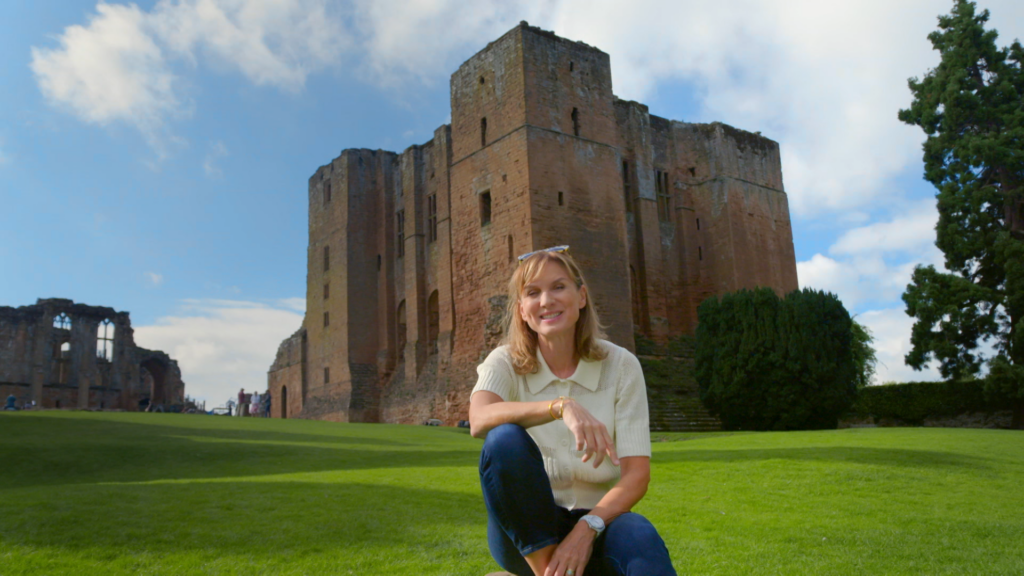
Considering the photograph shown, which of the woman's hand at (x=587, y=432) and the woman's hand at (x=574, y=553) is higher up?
the woman's hand at (x=587, y=432)

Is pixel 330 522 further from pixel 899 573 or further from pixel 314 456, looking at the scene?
pixel 314 456

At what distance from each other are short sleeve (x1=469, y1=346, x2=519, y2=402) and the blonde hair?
0.12 feet

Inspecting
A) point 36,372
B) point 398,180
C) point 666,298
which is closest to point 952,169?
point 666,298

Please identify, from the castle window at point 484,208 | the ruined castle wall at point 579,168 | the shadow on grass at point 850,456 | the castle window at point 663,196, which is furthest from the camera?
the castle window at point 663,196

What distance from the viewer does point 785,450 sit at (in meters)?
10.8

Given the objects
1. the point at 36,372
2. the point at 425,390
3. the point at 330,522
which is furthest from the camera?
the point at 36,372

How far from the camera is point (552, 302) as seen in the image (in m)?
3.12

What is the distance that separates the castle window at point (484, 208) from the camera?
25703mm

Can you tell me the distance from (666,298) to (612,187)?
5.02 metres

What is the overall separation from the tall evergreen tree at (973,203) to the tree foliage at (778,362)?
3183mm

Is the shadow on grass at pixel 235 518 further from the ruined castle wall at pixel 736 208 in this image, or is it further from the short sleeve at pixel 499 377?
the ruined castle wall at pixel 736 208

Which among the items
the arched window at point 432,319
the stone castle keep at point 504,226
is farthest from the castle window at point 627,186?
the arched window at point 432,319

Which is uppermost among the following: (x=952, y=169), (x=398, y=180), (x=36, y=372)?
(x=398, y=180)

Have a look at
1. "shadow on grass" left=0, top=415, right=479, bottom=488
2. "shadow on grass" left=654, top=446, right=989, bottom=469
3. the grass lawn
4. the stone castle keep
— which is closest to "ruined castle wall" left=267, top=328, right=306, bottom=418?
the stone castle keep
